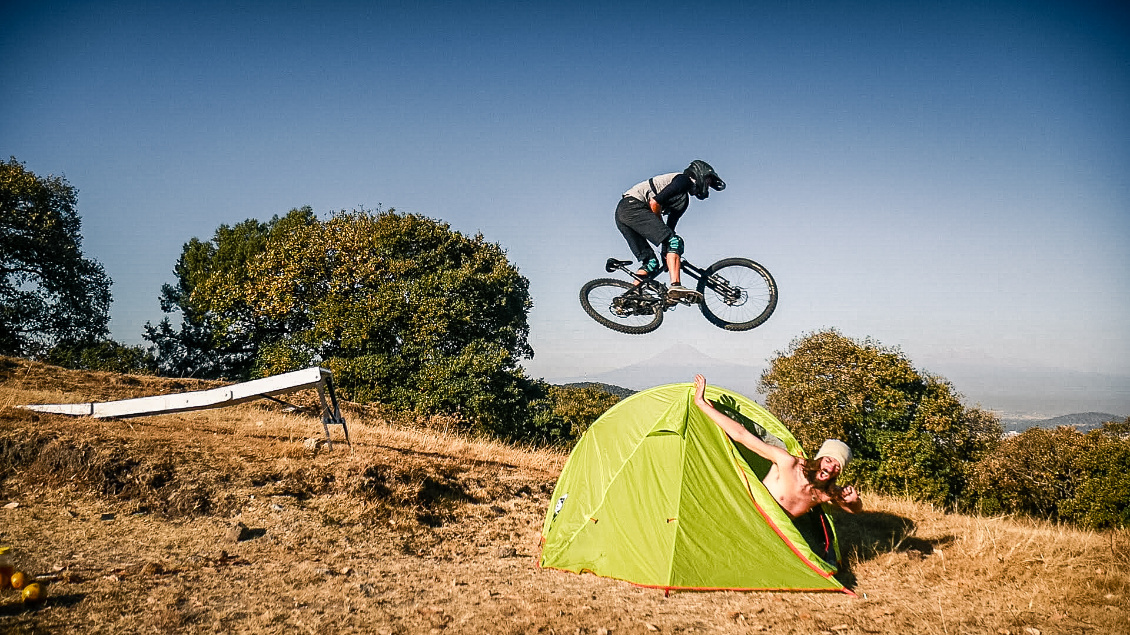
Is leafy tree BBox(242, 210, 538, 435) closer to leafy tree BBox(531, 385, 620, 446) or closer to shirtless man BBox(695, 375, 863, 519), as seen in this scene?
leafy tree BBox(531, 385, 620, 446)

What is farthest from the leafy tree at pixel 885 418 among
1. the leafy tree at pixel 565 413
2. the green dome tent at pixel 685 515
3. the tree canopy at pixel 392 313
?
the green dome tent at pixel 685 515

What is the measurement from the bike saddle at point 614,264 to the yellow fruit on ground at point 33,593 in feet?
20.7

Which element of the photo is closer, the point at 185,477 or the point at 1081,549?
the point at 1081,549

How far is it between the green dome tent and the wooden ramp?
4.37m

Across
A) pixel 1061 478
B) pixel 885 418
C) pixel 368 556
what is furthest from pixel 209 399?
pixel 1061 478

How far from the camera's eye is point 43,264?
24.5 meters

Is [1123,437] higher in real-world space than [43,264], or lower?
lower

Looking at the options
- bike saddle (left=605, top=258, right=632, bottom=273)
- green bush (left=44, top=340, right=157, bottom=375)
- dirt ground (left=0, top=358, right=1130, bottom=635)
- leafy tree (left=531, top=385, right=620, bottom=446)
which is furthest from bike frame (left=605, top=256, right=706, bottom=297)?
green bush (left=44, top=340, right=157, bottom=375)

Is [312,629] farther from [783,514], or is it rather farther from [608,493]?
[783,514]

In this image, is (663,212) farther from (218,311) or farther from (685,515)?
(218,311)

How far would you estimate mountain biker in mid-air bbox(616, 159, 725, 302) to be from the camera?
20.5ft

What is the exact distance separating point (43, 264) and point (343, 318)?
13.9 meters

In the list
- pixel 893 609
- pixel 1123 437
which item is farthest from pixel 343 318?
pixel 1123 437

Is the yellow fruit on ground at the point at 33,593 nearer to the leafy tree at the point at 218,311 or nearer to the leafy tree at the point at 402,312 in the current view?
the leafy tree at the point at 402,312
